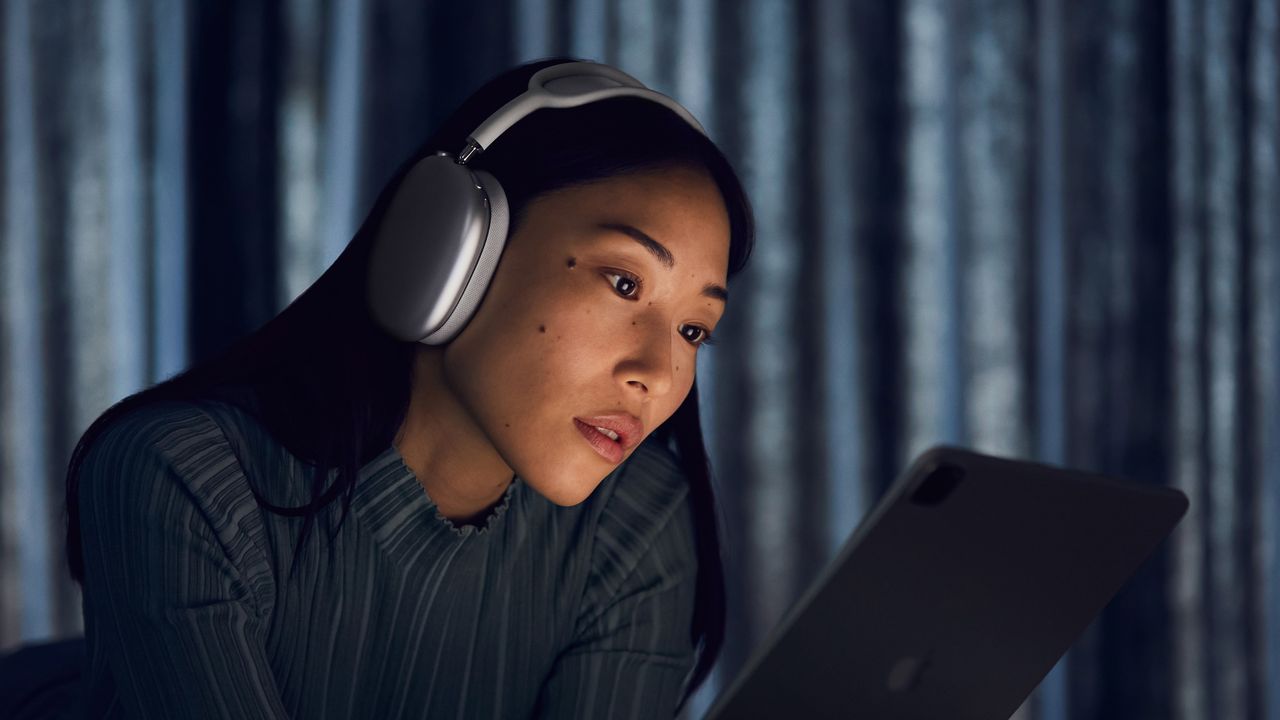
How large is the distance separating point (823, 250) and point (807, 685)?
52.9 inches

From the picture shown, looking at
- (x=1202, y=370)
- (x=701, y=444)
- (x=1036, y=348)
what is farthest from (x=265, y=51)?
(x=1202, y=370)

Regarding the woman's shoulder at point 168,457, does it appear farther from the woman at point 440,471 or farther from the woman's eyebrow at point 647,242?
the woman's eyebrow at point 647,242

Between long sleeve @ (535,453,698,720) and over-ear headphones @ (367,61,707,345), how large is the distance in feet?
1.00

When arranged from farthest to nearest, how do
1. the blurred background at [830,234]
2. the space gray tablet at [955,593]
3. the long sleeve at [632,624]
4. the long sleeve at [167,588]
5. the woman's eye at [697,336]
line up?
the blurred background at [830,234], the long sleeve at [632,624], the woman's eye at [697,336], the long sleeve at [167,588], the space gray tablet at [955,593]

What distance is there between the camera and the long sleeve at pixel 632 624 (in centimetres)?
94

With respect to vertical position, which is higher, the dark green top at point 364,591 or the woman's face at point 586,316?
the woman's face at point 586,316

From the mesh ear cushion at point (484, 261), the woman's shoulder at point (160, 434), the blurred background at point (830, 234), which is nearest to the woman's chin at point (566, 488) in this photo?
the mesh ear cushion at point (484, 261)

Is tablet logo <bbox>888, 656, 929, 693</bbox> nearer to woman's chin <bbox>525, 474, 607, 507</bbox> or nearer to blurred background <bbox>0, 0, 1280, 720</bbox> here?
woman's chin <bbox>525, 474, 607, 507</bbox>

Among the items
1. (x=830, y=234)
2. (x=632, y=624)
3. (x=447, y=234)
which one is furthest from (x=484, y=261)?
(x=830, y=234)

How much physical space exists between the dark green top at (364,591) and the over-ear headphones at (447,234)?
0.55ft

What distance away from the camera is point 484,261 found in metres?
0.77

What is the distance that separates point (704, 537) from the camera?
1.02m

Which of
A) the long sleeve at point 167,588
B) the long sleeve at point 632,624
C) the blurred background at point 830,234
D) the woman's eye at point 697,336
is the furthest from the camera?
the blurred background at point 830,234

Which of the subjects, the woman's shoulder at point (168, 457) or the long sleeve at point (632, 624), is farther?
the long sleeve at point (632, 624)
